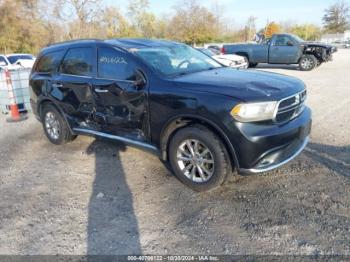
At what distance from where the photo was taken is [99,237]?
10.9 ft

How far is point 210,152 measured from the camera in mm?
3852

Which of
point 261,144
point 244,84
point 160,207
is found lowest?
point 160,207

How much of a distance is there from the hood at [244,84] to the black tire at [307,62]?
1317 centimetres

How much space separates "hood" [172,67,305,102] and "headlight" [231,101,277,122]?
0.06 metres

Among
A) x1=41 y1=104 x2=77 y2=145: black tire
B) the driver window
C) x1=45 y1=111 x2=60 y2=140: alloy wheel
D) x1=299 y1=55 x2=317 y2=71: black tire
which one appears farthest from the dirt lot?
the driver window

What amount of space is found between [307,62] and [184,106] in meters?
14.3

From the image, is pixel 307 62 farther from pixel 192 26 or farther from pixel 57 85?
pixel 192 26

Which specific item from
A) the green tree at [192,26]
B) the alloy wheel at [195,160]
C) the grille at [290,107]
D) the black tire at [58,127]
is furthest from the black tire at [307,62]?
the green tree at [192,26]

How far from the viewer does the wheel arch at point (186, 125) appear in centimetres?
372

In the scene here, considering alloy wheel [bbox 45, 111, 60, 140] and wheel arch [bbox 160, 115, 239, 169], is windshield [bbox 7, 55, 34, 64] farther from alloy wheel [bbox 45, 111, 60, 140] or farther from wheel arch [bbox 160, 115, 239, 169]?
wheel arch [bbox 160, 115, 239, 169]

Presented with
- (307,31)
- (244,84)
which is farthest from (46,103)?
(307,31)

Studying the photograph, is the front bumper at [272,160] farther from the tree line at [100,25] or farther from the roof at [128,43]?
the tree line at [100,25]

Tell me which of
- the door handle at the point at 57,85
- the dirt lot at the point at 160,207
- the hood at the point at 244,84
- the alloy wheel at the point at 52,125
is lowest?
the dirt lot at the point at 160,207

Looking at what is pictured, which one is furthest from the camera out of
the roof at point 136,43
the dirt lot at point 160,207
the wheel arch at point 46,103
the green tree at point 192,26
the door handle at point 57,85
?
the green tree at point 192,26
